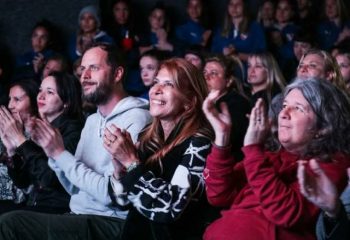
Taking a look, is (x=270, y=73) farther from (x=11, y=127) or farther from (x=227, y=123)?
(x=227, y=123)

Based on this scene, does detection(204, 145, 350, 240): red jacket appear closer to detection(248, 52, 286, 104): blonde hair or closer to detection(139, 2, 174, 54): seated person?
detection(248, 52, 286, 104): blonde hair

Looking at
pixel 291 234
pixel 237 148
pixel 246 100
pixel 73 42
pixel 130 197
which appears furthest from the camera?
pixel 73 42

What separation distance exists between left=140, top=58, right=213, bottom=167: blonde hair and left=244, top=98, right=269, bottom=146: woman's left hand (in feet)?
1.34

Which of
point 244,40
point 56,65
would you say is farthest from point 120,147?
point 244,40

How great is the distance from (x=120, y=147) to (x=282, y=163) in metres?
0.54

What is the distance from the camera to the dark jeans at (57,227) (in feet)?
8.46

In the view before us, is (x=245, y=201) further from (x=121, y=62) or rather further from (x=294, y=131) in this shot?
(x=121, y=62)

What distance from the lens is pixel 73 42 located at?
5.92m

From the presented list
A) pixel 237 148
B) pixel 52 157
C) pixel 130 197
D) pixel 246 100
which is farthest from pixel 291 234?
pixel 246 100

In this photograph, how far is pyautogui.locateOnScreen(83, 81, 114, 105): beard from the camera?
2.86m

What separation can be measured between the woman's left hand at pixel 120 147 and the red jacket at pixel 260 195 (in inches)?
11.4

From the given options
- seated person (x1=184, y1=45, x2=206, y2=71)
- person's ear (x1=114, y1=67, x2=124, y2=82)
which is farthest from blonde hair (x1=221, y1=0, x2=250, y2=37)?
person's ear (x1=114, y1=67, x2=124, y2=82)

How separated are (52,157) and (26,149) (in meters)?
0.27

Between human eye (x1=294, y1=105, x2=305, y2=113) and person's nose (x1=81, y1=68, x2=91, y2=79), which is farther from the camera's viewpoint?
person's nose (x1=81, y1=68, x2=91, y2=79)
